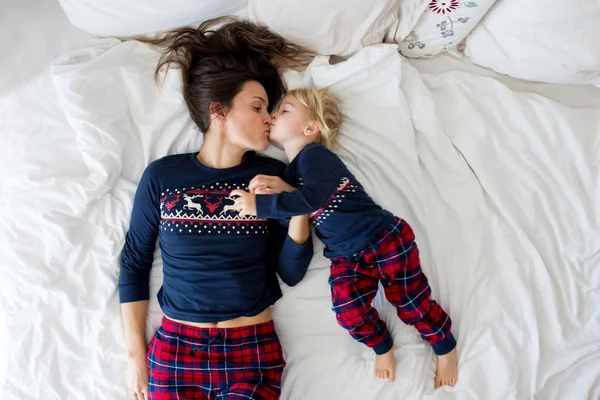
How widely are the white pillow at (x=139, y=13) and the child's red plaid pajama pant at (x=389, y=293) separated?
32.1 inches

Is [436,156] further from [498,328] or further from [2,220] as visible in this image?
[2,220]

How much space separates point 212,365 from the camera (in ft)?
3.91

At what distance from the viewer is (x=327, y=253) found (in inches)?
50.1

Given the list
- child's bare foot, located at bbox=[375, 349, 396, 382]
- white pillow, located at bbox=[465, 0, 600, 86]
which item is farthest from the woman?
white pillow, located at bbox=[465, 0, 600, 86]

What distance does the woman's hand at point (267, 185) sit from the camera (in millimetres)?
1200

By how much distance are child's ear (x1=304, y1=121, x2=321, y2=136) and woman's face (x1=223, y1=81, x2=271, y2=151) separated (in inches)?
4.2

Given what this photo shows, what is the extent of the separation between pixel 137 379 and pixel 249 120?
2.45 feet

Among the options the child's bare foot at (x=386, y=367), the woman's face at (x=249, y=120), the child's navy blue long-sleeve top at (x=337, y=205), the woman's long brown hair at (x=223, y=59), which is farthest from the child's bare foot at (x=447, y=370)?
the woman's long brown hair at (x=223, y=59)

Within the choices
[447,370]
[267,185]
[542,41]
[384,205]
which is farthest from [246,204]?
[542,41]

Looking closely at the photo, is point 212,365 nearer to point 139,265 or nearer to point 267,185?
point 139,265

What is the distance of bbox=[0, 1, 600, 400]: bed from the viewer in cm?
123

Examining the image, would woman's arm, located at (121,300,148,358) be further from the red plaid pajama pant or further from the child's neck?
the child's neck

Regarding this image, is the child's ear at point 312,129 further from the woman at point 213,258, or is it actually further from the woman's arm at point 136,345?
the woman's arm at point 136,345

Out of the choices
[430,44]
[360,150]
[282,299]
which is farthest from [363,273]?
[430,44]
